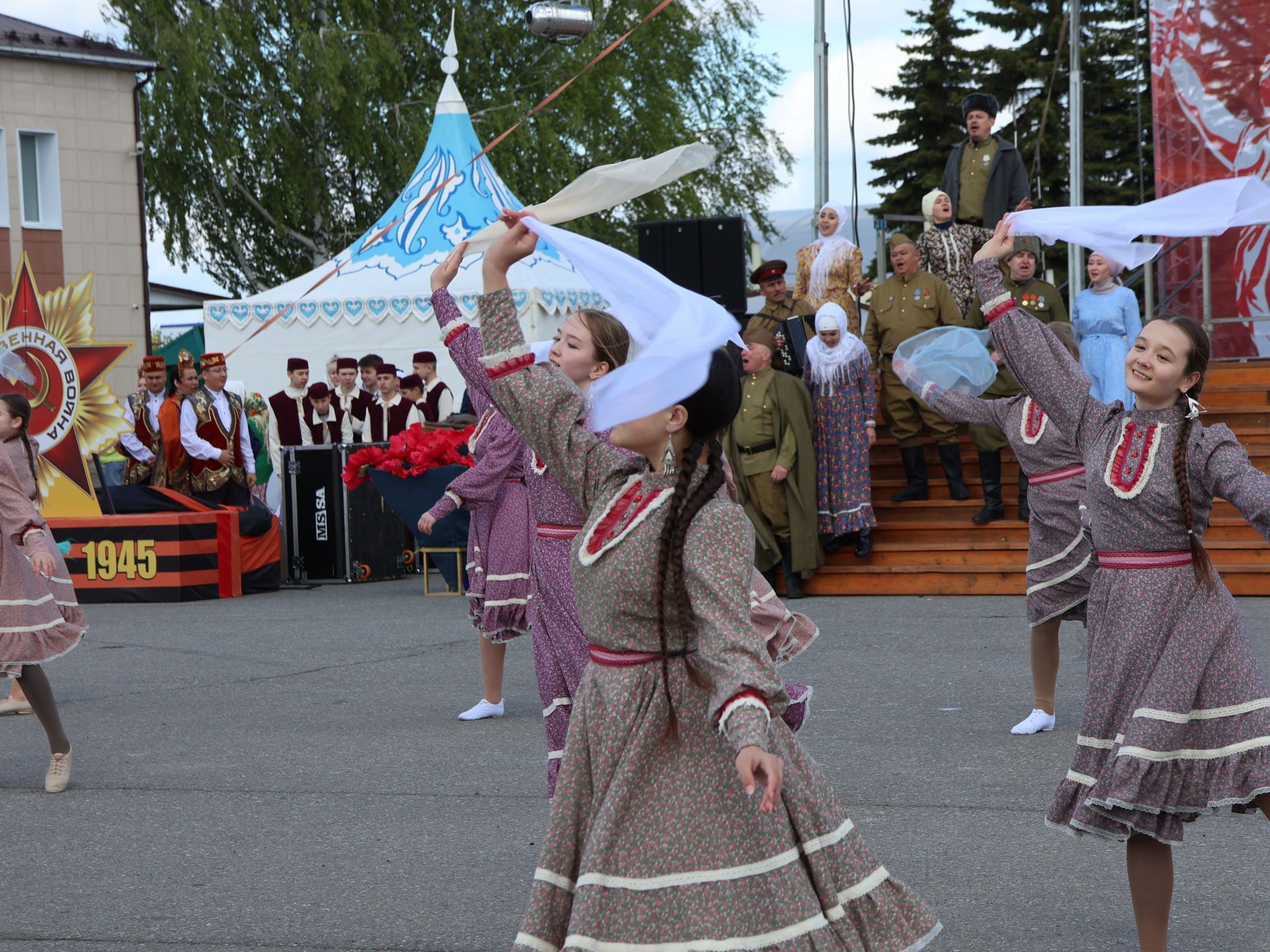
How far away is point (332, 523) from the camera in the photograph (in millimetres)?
14570

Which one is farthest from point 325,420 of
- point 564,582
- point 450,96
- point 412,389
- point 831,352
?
point 564,582

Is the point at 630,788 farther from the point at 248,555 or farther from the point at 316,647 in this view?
the point at 248,555

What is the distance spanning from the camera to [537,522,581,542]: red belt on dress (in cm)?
559

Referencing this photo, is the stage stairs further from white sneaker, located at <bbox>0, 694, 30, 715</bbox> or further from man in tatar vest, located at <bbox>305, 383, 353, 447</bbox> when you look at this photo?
white sneaker, located at <bbox>0, 694, 30, 715</bbox>

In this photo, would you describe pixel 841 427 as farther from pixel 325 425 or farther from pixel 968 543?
pixel 325 425

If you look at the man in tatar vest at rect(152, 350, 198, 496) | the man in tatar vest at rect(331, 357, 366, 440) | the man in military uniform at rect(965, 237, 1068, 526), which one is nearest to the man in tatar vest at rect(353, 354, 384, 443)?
the man in tatar vest at rect(331, 357, 366, 440)

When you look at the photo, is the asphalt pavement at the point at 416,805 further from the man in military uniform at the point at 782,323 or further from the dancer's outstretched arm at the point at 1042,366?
the man in military uniform at the point at 782,323

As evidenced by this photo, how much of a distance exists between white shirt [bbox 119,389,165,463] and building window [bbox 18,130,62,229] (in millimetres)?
11645

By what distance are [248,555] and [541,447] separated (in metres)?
11.1

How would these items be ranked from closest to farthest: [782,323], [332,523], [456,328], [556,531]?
1. [456,328]
2. [556,531]
3. [782,323]
4. [332,523]

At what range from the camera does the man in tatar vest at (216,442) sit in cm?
1371

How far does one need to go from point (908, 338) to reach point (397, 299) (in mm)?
6993

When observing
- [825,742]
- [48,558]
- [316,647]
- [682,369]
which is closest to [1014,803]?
[825,742]

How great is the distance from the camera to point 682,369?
289 cm
